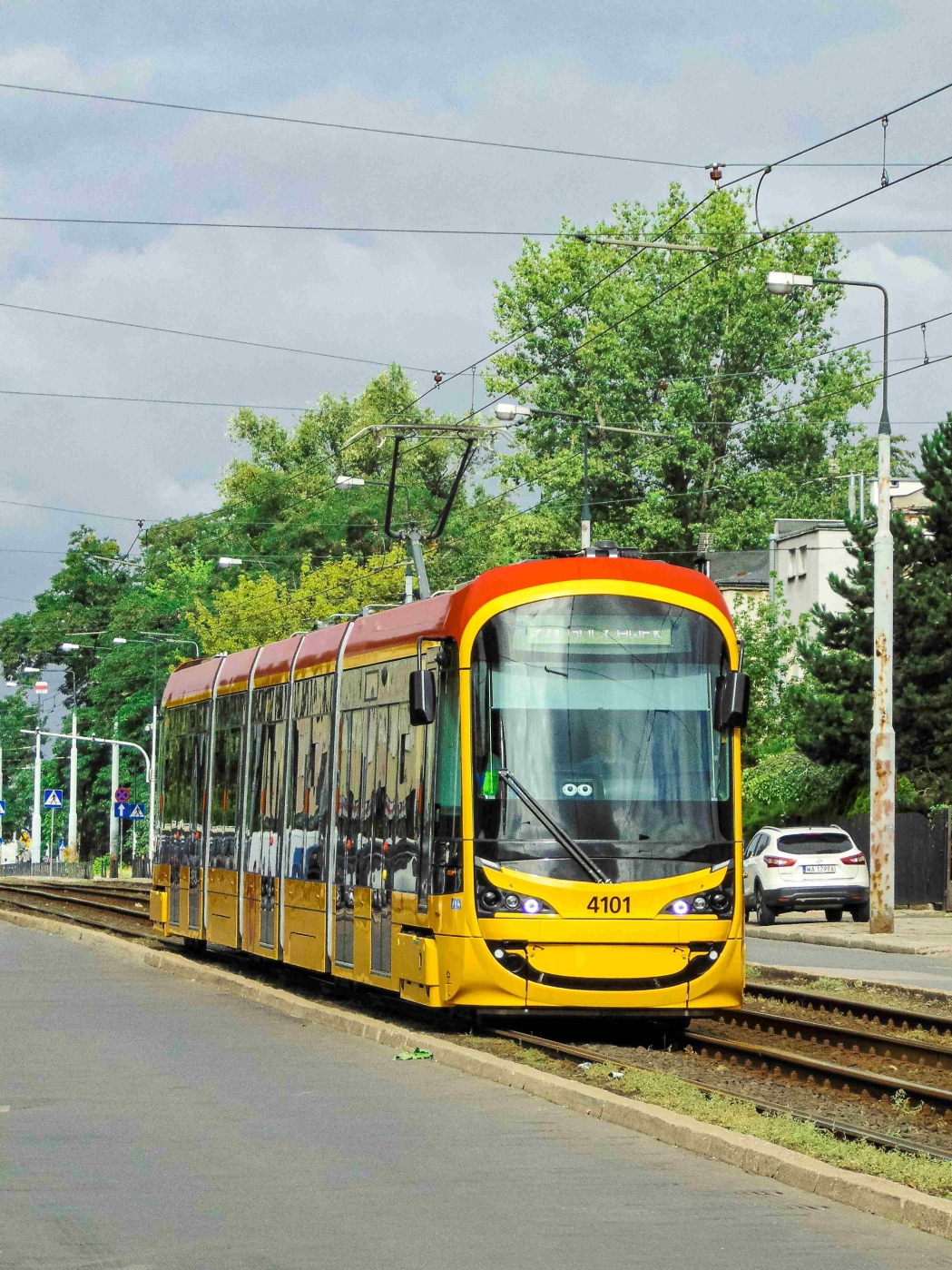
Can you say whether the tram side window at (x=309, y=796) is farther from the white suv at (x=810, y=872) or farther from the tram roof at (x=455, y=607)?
the white suv at (x=810, y=872)

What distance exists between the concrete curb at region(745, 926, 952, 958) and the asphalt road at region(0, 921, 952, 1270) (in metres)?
15.4

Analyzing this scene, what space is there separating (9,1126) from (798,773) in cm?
3907

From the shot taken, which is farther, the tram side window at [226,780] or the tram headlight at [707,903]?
the tram side window at [226,780]

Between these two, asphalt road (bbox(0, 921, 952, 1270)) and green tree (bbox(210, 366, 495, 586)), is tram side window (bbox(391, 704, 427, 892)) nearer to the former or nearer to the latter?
asphalt road (bbox(0, 921, 952, 1270))

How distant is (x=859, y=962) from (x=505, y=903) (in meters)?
12.9

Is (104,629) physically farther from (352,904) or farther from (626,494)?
(352,904)

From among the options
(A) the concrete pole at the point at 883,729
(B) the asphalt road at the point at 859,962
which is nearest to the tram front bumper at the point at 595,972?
(B) the asphalt road at the point at 859,962

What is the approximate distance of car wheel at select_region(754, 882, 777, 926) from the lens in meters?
36.1

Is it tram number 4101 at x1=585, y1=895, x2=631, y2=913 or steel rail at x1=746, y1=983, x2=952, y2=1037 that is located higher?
tram number 4101 at x1=585, y1=895, x2=631, y2=913

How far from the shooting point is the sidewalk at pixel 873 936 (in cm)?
2873

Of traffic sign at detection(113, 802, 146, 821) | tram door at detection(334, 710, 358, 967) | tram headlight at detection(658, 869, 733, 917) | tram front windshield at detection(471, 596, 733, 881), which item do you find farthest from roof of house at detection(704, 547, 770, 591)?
tram headlight at detection(658, 869, 733, 917)

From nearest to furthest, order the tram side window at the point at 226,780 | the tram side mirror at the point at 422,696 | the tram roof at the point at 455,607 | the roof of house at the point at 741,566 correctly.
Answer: the tram side mirror at the point at 422,696 → the tram roof at the point at 455,607 → the tram side window at the point at 226,780 → the roof of house at the point at 741,566

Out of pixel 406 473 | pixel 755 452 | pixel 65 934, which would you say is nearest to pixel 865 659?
pixel 65 934

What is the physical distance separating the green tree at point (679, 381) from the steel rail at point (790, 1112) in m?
49.6
